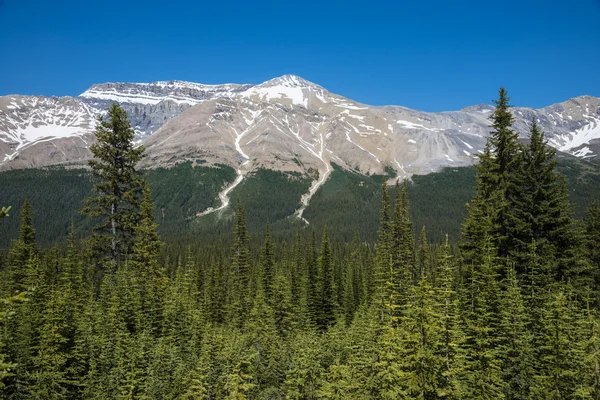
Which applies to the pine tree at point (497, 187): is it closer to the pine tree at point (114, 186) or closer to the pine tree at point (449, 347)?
the pine tree at point (449, 347)

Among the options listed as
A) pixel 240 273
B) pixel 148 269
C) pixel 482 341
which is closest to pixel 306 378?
pixel 482 341

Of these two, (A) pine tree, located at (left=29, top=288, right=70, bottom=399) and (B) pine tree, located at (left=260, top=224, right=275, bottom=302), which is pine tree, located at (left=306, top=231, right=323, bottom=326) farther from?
(A) pine tree, located at (left=29, top=288, right=70, bottom=399)

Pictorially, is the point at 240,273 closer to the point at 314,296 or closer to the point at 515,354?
the point at 314,296

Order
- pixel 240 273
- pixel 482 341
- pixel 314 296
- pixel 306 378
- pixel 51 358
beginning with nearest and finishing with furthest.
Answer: pixel 482 341 < pixel 51 358 < pixel 306 378 < pixel 314 296 < pixel 240 273

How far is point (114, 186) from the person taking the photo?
24391 millimetres

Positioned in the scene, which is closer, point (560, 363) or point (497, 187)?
point (560, 363)

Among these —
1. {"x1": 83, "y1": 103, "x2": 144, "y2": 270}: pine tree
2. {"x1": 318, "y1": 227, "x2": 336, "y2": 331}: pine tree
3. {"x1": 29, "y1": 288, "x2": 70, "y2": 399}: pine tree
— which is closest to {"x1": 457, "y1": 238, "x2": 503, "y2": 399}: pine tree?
{"x1": 29, "y1": 288, "x2": 70, "y2": 399}: pine tree

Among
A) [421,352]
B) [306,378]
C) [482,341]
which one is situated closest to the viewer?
[421,352]

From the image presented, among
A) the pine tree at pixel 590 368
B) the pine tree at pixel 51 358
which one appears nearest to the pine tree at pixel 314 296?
the pine tree at pixel 51 358

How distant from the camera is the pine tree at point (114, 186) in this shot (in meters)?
24.2

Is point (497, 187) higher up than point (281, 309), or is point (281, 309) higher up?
point (497, 187)

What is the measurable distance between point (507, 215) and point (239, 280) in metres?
44.6

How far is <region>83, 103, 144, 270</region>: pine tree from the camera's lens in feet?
79.3

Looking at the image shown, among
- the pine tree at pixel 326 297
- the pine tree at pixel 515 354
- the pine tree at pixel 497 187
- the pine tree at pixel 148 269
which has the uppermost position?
the pine tree at pixel 497 187
